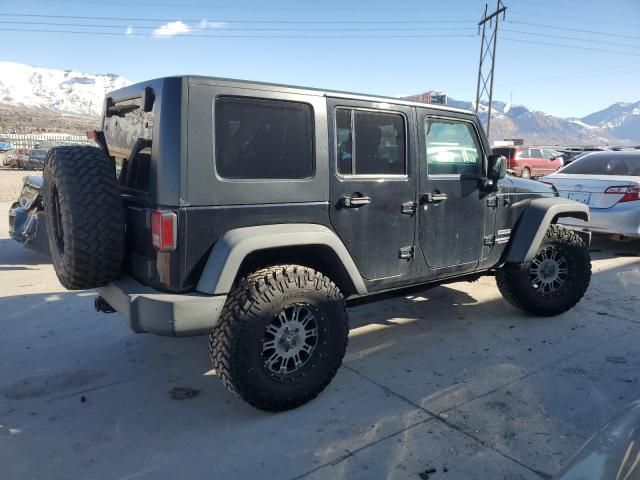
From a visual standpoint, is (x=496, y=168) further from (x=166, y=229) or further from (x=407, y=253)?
(x=166, y=229)

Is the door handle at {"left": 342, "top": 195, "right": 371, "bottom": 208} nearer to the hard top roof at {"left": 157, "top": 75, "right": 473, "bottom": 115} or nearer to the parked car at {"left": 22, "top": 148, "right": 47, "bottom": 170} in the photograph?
the hard top roof at {"left": 157, "top": 75, "right": 473, "bottom": 115}

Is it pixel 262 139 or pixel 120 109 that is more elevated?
pixel 120 109

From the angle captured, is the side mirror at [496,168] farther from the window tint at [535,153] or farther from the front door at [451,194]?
the window tint at [535,153]

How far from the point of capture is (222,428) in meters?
2.94

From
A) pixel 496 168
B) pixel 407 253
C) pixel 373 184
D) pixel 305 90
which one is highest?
pixel 305 90

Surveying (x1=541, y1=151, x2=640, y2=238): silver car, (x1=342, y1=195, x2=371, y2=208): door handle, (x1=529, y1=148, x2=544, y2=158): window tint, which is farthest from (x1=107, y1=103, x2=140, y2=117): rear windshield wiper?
(x1=529, y1=148, x2=544, y2=158): window tint

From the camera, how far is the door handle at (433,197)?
12.2 feet

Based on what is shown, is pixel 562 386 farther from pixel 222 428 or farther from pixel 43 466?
pixel 43 466

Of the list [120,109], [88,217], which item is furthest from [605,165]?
[88,217]

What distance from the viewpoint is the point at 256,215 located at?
2.96 metres

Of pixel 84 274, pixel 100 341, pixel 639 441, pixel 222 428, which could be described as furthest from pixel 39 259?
pixel 639 441

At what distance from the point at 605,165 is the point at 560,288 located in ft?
12.8

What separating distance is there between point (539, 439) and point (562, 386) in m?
0.75

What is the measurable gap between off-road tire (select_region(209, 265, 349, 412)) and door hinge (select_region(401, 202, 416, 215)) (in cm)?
81
